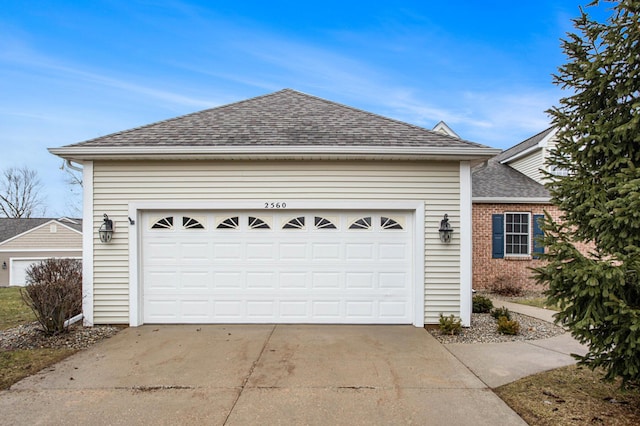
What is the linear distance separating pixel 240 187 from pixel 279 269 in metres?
1.73

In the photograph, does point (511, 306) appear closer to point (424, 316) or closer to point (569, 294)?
point (424, 316)

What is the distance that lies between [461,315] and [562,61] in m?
4.37

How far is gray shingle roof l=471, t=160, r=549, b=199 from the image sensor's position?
1150cm

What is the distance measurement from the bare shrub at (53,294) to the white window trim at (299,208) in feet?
3.10

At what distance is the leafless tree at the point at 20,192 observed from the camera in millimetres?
32594

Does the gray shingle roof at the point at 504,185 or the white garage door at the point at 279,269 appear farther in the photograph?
the gray shingle roof at the point at 504,185

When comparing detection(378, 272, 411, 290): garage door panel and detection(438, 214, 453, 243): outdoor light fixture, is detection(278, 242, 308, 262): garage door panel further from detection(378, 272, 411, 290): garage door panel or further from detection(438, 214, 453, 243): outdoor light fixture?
detection(438, 214, 453, 243): outdoor light fixture

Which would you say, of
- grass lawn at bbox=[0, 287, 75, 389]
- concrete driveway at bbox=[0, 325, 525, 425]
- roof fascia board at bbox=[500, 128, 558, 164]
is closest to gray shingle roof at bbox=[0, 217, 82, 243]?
grass lawn at bbox=[0, 287, 75, 389]

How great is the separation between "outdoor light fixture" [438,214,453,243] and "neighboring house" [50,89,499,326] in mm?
104

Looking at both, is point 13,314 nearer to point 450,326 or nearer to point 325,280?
point 325,280

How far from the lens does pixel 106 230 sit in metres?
A: 6.24

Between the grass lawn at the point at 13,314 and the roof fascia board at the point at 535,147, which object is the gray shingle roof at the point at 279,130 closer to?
the grass lawn at the point at 13,314

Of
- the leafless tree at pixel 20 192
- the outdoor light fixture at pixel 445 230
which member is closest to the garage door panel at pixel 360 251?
the outdoor light fixture at pixel 445 230

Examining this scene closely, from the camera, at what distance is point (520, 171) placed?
1403 centimetres
